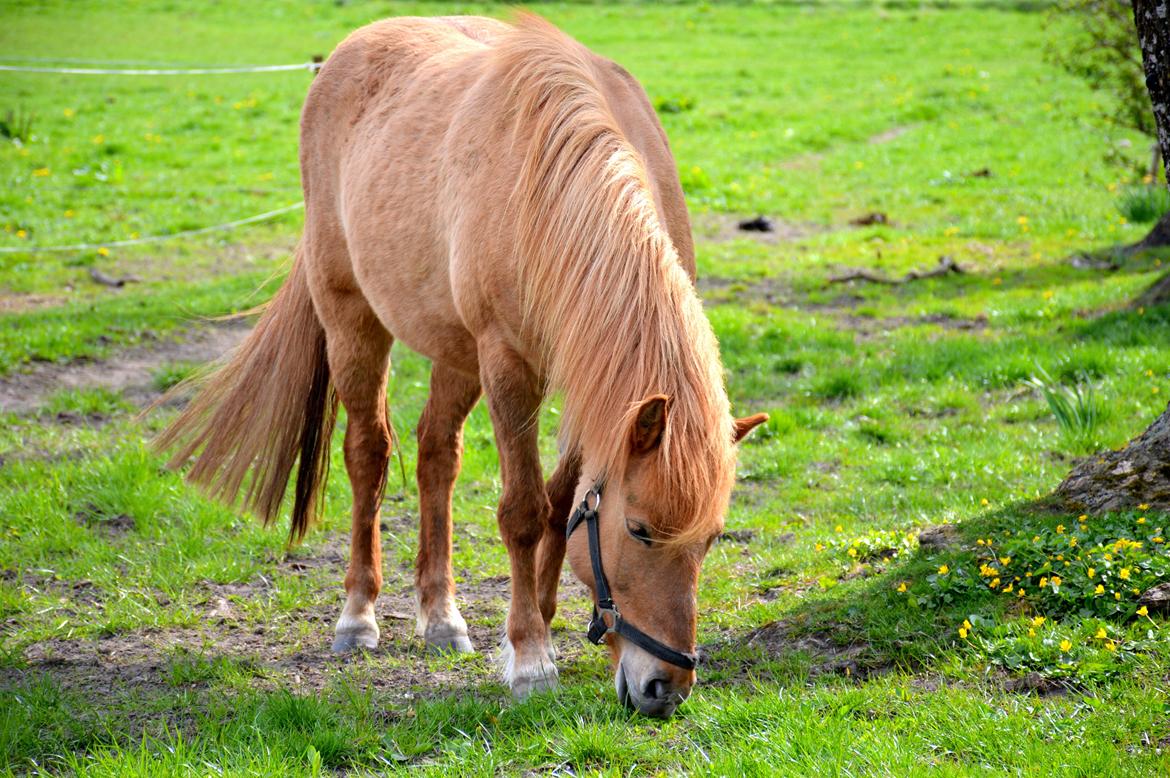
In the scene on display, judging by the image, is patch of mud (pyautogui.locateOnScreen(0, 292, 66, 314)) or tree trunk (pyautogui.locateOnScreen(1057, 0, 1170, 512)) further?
patch of mud (pyautogui.locateOnScreen(0, 292, 66, 314))

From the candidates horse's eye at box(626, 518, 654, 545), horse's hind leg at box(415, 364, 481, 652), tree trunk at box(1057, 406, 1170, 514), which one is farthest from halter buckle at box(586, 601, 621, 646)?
tree trunk at box(1057, 406, 1170, 514)

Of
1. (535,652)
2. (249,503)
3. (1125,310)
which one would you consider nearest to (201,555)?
(249,503)

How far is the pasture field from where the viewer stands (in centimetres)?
301

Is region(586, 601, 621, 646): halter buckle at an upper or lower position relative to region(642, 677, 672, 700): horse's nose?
upper

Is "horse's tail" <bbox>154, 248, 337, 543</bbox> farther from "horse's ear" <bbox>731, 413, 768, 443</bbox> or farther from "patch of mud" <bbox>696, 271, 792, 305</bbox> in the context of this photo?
"patch of mud" <bbox>696, 271, 792, 305</bbox>

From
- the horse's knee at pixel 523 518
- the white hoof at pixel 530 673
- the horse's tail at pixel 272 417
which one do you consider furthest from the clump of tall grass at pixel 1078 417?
the horse's tail at pixel 272 417

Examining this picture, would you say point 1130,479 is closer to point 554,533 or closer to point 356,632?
point 554,533

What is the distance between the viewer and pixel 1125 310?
23.3ft

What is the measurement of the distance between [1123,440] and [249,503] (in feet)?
13.1

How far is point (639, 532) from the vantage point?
2936 mm

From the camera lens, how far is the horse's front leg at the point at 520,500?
11.4ft

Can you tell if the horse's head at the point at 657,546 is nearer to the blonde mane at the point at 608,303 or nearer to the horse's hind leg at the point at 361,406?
the blonde mane at the point at 608,303

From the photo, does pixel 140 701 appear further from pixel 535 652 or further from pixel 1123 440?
pixel 1123 440

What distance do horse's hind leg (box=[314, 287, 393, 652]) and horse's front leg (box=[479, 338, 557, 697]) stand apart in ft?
3.16
